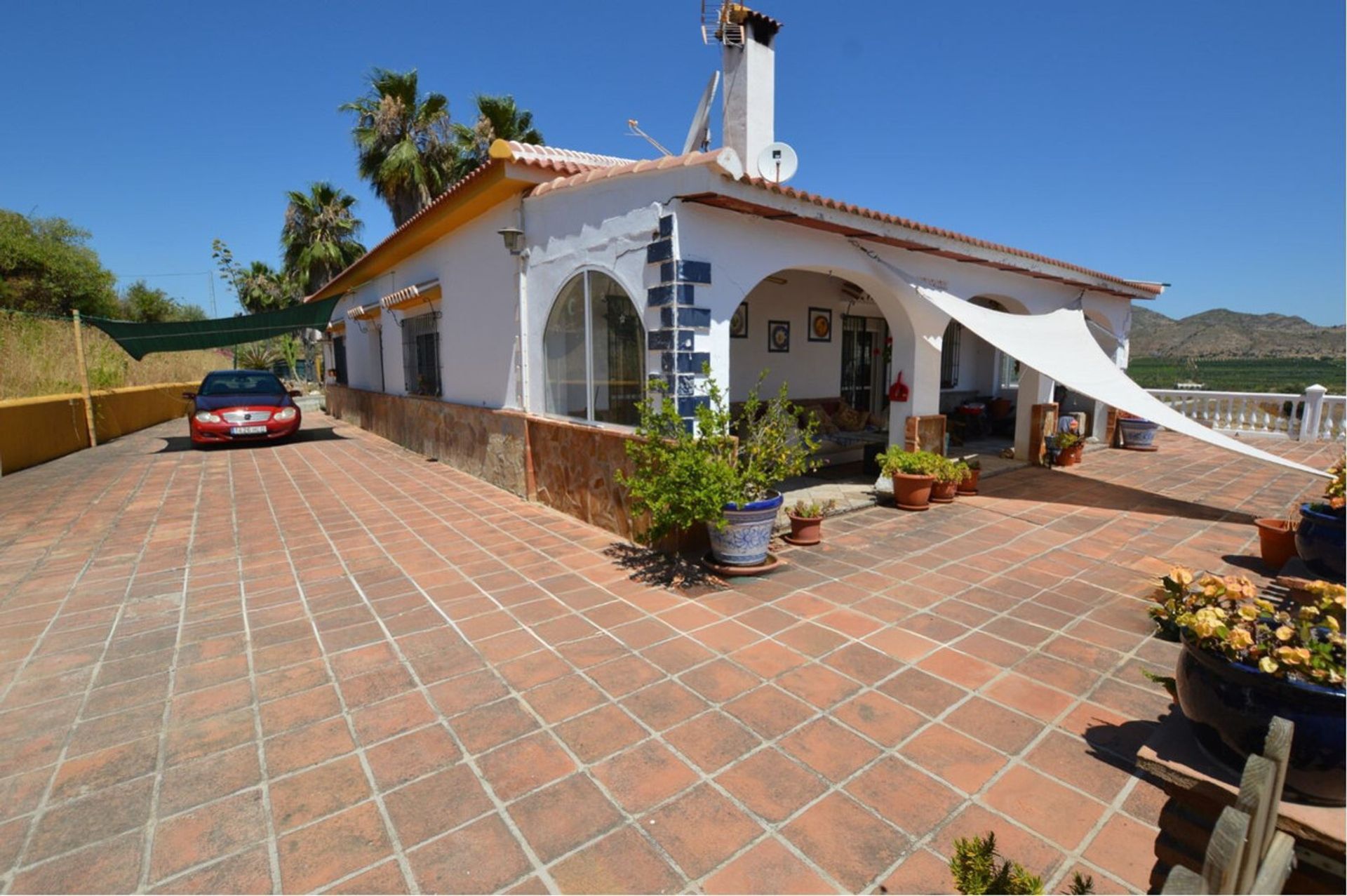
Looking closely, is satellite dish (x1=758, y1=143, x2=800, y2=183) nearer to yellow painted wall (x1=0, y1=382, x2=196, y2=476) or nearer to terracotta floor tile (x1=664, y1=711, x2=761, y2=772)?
terracotta floor tile (x1=664, y1=711, x2=761, y2=772)

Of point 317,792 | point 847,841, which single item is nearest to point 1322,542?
point 847,841

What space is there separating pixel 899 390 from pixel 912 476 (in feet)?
4.06

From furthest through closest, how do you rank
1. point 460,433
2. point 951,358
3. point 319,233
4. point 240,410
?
point 319,233, point 951,358, point 240,410, point 460,433

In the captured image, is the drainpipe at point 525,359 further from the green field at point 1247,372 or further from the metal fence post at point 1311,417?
the green field at point 1247,372

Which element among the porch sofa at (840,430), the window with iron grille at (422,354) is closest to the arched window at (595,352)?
the porch sofa at (840,430)

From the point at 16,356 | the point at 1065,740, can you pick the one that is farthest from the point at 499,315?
the point at 16,356

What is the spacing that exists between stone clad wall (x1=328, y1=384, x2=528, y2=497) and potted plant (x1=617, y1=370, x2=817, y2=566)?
2.75 metres

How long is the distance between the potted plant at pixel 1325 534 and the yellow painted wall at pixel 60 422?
47.8 feet

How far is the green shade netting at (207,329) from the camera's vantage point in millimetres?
10852

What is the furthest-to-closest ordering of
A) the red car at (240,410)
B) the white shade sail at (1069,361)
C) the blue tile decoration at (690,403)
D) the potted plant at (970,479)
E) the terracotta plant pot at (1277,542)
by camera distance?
1. the red car at (240,410)
2. the potted plant at (970,479)
3. the white shade sail at (1069,361)
4. the blue tile decoration at (690,403)
5. the terracotta plant pot at (1277,542)

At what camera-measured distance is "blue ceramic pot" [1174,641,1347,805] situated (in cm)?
167

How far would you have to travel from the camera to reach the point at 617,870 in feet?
6.40

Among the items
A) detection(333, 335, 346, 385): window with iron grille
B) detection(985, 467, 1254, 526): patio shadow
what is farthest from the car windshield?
detection(985, 467, 1254, 526): patio shadow

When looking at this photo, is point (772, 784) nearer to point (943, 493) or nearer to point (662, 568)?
point (662, 568)
